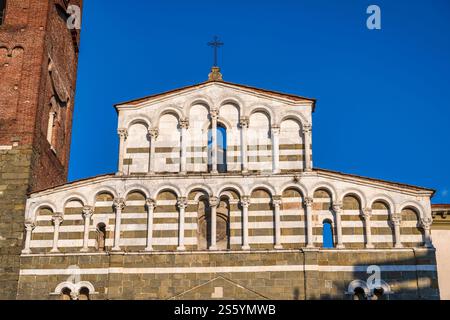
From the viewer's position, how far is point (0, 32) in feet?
80.3

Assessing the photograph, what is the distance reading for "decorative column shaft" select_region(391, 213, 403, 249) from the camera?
68.7 ft

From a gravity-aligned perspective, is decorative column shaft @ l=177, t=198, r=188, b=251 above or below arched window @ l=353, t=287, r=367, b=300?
above

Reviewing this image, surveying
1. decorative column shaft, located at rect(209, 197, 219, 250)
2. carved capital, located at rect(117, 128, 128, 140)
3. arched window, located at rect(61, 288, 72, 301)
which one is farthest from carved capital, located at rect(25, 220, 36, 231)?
decorative column shaft, located at rect(209, 197, 219, 250)

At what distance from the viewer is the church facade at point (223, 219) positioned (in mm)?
20719

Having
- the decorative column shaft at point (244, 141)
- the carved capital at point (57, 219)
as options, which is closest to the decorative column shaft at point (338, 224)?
the decorative column shaft at point (244, 141)

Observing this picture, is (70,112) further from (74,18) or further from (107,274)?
(107,274)

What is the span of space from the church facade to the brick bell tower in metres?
0.50

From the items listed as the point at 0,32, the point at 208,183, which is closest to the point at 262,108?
the point at 208,183

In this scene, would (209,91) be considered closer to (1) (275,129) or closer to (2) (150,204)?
(1) (275,129)

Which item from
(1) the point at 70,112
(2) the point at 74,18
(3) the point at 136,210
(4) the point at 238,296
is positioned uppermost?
(2) the point at 74,18

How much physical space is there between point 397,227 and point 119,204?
8.47 meters

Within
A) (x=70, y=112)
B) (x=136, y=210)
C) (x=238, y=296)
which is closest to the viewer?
(x=238, y=296)

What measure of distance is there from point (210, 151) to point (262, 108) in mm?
2226

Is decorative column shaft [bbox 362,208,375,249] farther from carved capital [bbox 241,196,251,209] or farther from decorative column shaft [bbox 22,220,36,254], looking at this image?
decorative column shaft [bbox 22,220,36,254]
